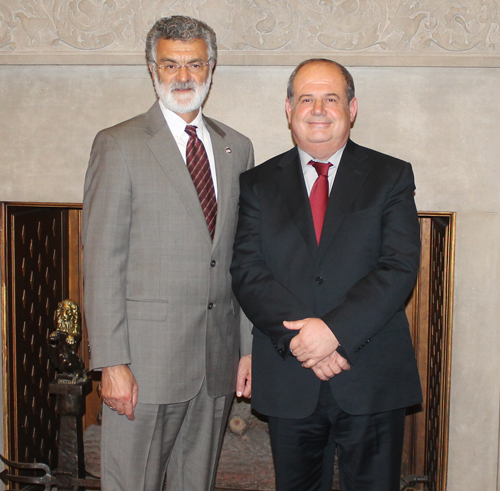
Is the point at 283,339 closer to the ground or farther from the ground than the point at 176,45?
closer to the ground

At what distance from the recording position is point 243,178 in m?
1.99

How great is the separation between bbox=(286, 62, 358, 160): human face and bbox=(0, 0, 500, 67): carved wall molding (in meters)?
0.43

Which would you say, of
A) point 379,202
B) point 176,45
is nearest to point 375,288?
point 379,202

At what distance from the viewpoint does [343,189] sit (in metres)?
1.85

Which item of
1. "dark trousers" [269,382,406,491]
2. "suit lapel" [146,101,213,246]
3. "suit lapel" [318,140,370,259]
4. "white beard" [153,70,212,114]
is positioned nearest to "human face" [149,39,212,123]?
"white beard" [153,70,212,114]

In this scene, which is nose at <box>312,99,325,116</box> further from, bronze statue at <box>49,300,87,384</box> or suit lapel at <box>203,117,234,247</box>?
bronze statue at <box>49,300,87,384</box>

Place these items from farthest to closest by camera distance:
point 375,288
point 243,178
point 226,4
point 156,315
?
point 226,4 < point 243,178 < point 156,315 < point 375,288

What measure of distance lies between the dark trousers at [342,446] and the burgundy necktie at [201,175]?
24.4 inches

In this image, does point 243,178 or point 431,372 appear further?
point 431,372

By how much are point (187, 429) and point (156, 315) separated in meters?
0.41

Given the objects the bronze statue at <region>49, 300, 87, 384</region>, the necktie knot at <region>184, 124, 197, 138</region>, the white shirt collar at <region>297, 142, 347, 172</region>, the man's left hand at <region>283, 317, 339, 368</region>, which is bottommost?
the bronze statue at <region>49, 300, 87, 384</region>

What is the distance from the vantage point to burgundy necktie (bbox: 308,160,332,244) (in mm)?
1865

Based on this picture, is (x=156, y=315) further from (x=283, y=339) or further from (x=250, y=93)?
(x=250, y=93)

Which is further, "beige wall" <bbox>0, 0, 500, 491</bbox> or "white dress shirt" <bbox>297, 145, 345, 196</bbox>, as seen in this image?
"beige wall" <bbox>0, 0, 500, 491</bbox>
